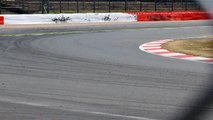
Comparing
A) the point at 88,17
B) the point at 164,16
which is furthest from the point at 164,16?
the point at 88,17

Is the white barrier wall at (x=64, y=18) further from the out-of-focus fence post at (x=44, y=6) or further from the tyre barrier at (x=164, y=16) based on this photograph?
the out-of-focus fence post at (x=44, y=6)

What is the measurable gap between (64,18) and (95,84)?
2218 cm

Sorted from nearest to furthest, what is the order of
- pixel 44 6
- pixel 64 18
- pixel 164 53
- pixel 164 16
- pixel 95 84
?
pixel 95 84
pixel 164 53
pixel 64 18
pixel 44 6
pixel 164 16

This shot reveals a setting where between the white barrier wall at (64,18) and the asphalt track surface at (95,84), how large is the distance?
13.6 metres

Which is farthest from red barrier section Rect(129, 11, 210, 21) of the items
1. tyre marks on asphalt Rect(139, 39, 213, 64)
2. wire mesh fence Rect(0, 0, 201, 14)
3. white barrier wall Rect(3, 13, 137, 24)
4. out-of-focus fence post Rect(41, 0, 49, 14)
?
tyre marks on asphalt Rect(139, 39, 213, 64)

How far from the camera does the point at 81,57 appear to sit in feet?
41.6

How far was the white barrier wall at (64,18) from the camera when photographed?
27.8 meters

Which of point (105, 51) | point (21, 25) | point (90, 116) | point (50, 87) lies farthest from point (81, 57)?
point (21, 25)

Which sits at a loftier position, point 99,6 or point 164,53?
point 164,53

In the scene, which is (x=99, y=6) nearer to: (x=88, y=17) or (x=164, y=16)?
(x=164, y=16)

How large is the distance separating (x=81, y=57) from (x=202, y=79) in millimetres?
4290

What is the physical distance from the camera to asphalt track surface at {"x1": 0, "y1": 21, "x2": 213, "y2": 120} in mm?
5797

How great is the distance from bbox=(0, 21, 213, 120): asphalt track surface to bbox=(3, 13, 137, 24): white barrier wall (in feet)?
44.6

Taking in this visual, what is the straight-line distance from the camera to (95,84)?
325 inches
